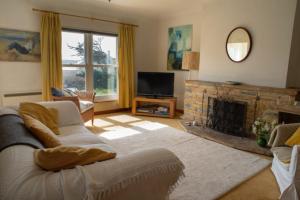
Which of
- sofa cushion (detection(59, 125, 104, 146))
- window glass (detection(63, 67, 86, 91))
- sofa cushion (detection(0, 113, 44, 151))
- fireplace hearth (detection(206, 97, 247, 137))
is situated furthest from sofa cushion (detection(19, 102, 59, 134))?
fireplace hearth (detection(206, 97, 247, 137))

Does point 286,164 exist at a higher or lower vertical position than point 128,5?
lower

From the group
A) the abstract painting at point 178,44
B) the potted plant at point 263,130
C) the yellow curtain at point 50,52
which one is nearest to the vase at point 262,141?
the potted plant at point 263,130

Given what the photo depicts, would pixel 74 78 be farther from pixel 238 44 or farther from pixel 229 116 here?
pixel 238 44

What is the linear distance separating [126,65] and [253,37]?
2989 millimetres

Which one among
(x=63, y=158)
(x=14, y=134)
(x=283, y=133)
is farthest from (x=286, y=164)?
(x=14, y=134)

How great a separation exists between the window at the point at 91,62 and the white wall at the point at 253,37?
7.09 ft

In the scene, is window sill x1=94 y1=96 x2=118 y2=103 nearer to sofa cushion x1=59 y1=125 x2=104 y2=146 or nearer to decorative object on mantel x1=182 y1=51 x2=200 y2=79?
decorative object on mantel x1=182 y1=51 x2=200 y2=79

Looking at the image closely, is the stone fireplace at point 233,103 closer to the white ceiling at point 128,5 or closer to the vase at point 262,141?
the vase at point 262,141

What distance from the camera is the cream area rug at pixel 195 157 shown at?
7.58ft

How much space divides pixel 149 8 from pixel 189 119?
8.93 feet

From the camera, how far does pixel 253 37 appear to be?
3822 millimetres

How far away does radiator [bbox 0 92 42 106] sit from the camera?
13.6ft

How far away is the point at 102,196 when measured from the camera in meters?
1.09

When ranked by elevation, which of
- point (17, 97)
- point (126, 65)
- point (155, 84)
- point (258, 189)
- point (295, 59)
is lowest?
point (258, 189)
